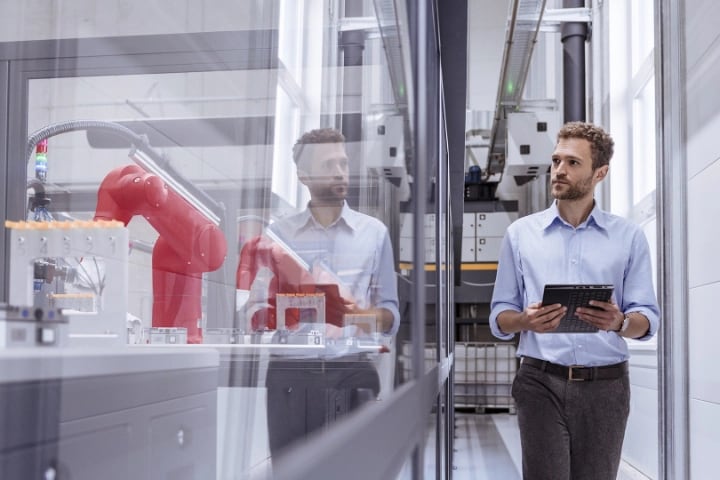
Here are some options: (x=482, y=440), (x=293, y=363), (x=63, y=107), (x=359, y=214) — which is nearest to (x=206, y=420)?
(x=293, y=363)

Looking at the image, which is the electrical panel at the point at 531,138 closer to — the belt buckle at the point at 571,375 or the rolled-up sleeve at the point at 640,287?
the rolled-up sleeve at the point at 640,287

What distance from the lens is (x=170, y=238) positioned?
3.98 feet

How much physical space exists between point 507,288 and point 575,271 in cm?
22

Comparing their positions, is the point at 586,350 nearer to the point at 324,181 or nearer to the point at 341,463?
the point at 324,181

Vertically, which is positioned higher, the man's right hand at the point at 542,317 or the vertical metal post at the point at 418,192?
the vertical metal post at the point at 418,192

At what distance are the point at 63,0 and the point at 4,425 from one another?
102 centimetres

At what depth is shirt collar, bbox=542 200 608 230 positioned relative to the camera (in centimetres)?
266

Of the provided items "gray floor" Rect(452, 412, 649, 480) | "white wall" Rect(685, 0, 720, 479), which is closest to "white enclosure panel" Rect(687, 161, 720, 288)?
"white wall" Rect(685, 0, 720, 479)

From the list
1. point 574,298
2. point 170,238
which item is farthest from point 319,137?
point 574,298

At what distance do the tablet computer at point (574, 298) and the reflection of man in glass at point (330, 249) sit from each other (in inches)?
51.5

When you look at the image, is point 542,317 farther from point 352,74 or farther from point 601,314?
point 352,74

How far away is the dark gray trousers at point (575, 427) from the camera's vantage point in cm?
248

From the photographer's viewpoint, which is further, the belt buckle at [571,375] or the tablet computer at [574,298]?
the belt buckle at [571,375]

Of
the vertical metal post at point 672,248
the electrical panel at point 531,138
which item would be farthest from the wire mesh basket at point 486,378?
the vertical metal post at point 672,248
